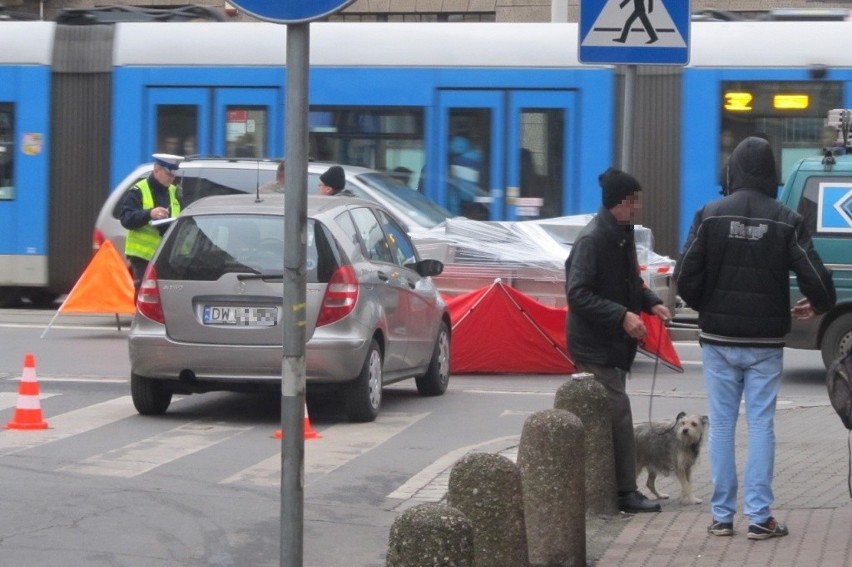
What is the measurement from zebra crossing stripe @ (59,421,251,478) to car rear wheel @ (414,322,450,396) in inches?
83.9

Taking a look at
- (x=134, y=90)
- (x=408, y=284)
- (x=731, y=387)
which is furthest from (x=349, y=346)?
(x=134, y=90)

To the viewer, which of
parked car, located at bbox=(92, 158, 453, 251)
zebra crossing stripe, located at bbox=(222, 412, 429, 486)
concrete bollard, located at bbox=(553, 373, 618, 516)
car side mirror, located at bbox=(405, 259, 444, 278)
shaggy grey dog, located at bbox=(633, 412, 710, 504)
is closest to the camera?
concrete bollard, located at bbox=(553, 373, 618, 516)

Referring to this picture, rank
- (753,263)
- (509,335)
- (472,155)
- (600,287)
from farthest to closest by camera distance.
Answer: (472,155) < (509,335) < (600,287) < (753,263)

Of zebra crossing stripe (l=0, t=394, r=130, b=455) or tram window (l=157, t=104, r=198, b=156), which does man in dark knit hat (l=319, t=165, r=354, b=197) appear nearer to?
zebra crossing stripe (l=0, t=394, r=130, b=455)

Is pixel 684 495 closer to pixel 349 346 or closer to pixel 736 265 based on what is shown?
pixel 736 265

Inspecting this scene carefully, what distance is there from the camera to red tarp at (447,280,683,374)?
44.9 feet

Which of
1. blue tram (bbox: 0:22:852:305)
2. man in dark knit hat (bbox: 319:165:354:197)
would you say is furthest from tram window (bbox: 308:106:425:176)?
man in dark knit hat (bbox: 319:165:354:197)

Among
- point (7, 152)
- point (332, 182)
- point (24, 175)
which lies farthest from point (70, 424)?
point (7, 152)

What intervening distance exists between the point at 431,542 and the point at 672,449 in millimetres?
3956

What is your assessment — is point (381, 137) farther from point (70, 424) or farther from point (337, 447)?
point (337, 447)

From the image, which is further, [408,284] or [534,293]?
[534,293]

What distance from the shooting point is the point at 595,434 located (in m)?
7.58

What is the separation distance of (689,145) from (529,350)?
492 centimetres

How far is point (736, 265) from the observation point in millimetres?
6965
